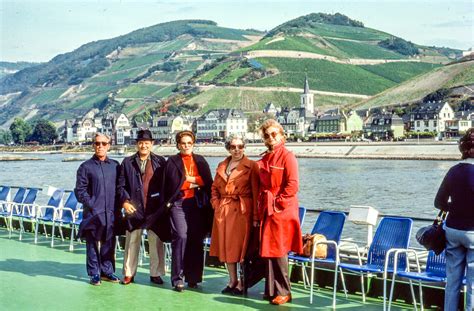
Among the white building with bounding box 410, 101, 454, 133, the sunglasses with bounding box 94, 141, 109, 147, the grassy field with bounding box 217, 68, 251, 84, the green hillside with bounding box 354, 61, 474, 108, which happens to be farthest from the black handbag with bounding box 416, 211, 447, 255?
the grassy field with bounding box 217, 68, 251, 84

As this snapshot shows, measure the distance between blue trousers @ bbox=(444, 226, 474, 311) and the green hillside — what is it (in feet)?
426

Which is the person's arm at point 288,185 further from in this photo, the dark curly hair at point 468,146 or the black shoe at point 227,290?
the dark curly hair at point 468,146

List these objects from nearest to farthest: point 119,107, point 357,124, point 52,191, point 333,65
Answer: point 52,191 < point 357,124 < point 333,65 < point 119,107

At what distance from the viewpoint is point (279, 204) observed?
5.91 metres

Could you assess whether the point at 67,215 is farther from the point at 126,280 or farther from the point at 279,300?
the point at 279,300

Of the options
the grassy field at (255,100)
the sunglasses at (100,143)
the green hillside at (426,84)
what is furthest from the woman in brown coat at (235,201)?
the grassy field at (255,100)

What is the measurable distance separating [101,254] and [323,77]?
157119mm

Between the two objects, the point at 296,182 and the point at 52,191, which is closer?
the point at 296,182

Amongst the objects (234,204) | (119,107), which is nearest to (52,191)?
(234,204)

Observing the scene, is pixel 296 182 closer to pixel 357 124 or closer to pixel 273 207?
pixel 273 207

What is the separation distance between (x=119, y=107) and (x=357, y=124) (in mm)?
→ 86051

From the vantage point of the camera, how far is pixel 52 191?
34.5ft

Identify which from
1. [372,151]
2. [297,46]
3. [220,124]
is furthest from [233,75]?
[372,151]

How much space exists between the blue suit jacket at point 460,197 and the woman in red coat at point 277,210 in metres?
1.41
